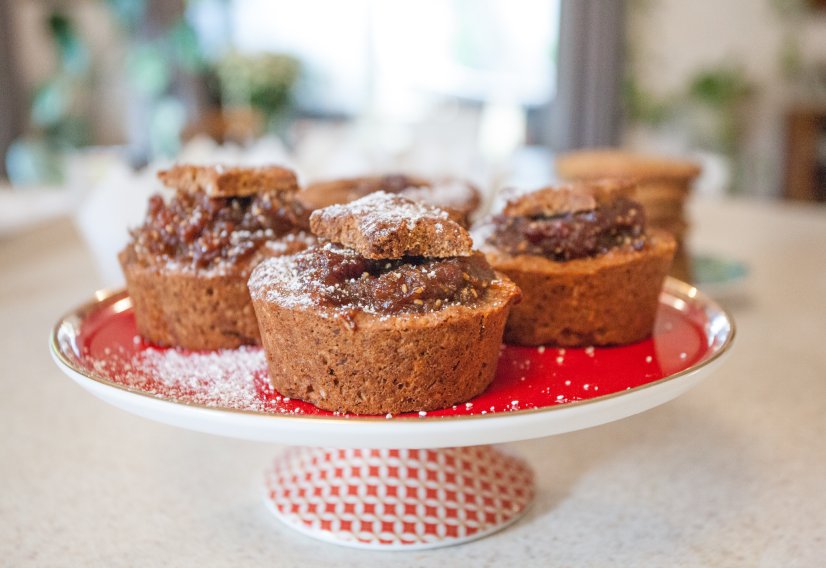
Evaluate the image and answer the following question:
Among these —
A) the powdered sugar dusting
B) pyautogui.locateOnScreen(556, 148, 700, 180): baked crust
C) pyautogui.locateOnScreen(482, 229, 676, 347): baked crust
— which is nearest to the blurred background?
pyautogui.locateOnScreen(556, 148, 700, 180): baked crust

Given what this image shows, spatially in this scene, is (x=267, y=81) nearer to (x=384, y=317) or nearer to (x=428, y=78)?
(x=428, y=78)

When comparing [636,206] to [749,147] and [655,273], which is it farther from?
[749,147]

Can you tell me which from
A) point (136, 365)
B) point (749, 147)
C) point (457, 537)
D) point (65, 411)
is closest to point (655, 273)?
point (457, 537)

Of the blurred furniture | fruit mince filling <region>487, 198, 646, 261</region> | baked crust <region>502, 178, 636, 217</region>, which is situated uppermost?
baked crust <region>502, 178, 636, 217</region>

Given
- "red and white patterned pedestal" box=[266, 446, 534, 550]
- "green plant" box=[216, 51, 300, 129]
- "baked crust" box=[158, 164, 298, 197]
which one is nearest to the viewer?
"red and white patterned pedestal" box=[266, 446, 534, 550]

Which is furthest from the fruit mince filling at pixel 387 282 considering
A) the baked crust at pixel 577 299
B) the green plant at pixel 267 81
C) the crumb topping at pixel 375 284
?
the green plant at pixel 267 81

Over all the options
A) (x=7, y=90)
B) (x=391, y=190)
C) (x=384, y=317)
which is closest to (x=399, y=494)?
(x=384, y=317)

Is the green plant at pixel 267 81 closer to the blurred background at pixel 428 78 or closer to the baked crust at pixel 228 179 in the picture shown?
the blurred background at pixel 428 78

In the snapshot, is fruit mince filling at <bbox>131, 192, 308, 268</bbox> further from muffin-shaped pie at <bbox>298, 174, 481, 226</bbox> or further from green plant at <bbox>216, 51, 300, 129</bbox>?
green plant at <bbox>216, 51, 300, 129</bbox>
